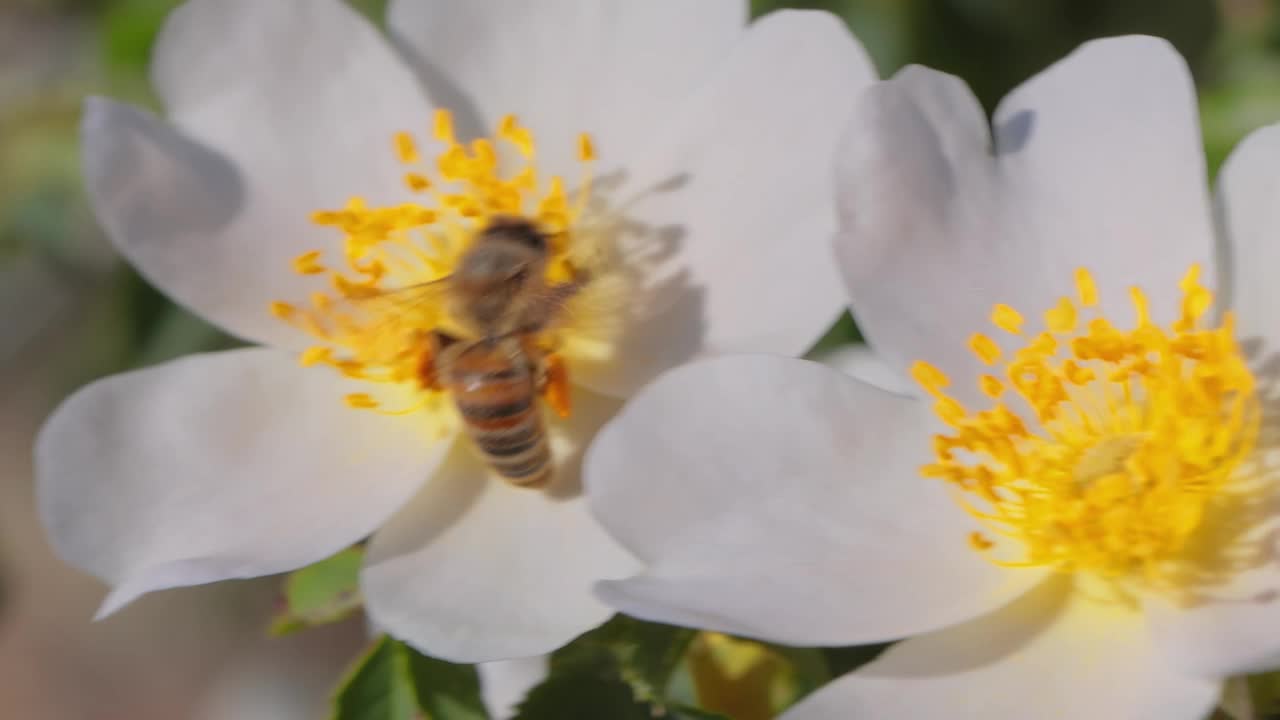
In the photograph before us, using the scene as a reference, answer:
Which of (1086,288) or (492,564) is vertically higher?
(1086,288)

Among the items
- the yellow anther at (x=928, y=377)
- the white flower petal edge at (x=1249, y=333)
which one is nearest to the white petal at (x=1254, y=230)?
the white flower petal edge at (x=1249, y=333)

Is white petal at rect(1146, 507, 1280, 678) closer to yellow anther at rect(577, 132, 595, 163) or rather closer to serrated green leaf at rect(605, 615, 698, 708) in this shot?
serrated green leaf at rect(605, 615, 698, 708)

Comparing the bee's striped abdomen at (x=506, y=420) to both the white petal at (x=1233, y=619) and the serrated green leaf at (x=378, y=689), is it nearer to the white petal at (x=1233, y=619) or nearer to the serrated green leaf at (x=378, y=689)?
the serrated green leaf at (x=378, y=689)

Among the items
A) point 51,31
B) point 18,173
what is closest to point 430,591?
point 18,173

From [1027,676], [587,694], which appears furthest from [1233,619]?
[587,694]

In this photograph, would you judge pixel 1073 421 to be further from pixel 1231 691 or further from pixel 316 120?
pixel 316 120

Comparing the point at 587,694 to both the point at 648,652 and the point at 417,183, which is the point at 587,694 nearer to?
the point at 648,652
